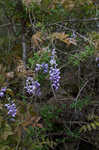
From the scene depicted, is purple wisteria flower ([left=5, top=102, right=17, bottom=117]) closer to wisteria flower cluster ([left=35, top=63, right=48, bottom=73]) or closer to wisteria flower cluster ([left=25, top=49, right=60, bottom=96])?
wisteria flower cluster ([left=25, top=49, right=60, bottom=96])

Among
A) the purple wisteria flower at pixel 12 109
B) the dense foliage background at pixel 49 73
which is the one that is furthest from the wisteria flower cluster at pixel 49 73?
the purple wisteria flower at pixel 12 109

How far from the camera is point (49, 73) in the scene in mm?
1652

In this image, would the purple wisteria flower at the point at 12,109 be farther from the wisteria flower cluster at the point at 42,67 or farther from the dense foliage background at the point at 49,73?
the wisteria flower cluster at the point at 42,67

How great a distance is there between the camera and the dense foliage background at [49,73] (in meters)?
1.63

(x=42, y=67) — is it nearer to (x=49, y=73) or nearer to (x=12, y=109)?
(x=49, y=73)

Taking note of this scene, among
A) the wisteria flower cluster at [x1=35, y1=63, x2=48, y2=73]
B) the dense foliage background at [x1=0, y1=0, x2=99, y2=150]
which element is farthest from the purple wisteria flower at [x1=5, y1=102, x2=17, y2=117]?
the wisteria flower cluster at [x1=35, y1=63, x2=48, y2=73]

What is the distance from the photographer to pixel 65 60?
1954mm

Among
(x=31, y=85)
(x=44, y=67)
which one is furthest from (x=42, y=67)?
(x=31, y=85)

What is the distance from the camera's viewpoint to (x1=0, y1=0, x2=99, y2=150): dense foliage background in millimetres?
1629

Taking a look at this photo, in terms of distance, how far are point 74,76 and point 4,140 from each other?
95 cm

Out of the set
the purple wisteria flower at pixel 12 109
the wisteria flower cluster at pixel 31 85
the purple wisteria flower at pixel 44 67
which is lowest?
the purple wisteria flower at pixel 12 109

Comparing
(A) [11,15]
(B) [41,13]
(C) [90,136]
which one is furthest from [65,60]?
(C) [90,136]

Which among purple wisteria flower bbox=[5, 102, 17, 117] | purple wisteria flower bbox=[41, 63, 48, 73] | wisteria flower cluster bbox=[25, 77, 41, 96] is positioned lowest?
purple wisteria flower bbox=[5, 102, 17, 117]

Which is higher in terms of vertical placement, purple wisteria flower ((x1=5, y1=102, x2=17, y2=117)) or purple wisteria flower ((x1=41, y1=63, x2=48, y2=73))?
purple wisteria flower ((x1=41, y1=63, x2=48, y2=73))
